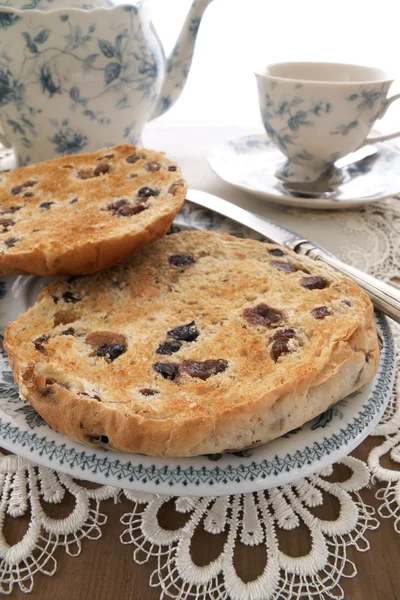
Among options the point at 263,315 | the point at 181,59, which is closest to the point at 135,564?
the point at 263,315

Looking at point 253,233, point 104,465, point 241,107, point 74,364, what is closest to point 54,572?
point 104,465

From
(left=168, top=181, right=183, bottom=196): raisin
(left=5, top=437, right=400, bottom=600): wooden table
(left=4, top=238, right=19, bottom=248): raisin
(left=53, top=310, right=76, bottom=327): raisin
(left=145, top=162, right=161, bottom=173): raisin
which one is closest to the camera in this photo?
(left=5, top=437, right=400, bottom=600): wooden table

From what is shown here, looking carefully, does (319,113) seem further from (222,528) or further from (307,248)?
(222,528)

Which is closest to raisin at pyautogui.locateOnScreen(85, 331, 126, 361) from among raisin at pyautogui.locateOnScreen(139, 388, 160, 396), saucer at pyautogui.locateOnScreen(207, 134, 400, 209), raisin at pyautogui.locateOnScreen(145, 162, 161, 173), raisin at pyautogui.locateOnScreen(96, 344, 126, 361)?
raisin at pyautogui.locateOnScreen(96, 344, 126, 361)

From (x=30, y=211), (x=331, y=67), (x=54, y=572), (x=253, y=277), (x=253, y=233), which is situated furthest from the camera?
(x=331, y=67)

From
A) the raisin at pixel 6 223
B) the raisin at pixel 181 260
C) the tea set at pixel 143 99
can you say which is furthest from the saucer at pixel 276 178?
the raisin at pixel 6 223

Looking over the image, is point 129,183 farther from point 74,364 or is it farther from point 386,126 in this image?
point 386,126

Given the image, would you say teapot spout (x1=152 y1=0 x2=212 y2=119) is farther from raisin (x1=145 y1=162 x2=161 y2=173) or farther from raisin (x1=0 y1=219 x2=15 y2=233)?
raisin (x1=0 y1=219 x2=15 y2=233)
